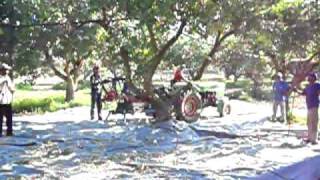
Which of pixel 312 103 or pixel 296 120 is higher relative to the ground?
pixel 312 103

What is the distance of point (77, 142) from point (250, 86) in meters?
22.4

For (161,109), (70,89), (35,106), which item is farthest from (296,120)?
(70,89)

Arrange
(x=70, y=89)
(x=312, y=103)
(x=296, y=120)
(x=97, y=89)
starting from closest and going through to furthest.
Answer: (x=312, y=103), (x=97, y=89), (x=296, y=120), (x=70, y=89)

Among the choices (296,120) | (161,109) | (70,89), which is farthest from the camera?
(70,89)

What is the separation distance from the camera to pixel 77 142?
1241 cm

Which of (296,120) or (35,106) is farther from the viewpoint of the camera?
(35,106)

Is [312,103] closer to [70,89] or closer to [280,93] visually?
[280,93]

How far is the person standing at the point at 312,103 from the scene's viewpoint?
1208 centimetres

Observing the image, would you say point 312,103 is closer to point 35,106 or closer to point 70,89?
point 35,106

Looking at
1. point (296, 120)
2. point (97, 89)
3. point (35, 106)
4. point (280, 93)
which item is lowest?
point (296, 120)

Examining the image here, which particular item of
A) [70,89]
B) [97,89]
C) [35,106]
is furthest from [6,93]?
[70,89]

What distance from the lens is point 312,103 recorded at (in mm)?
12133

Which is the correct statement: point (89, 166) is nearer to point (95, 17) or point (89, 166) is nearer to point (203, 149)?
point (203, 149)

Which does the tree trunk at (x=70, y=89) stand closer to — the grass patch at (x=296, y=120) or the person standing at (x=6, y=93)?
the grass patch at (x=296, y=120)
